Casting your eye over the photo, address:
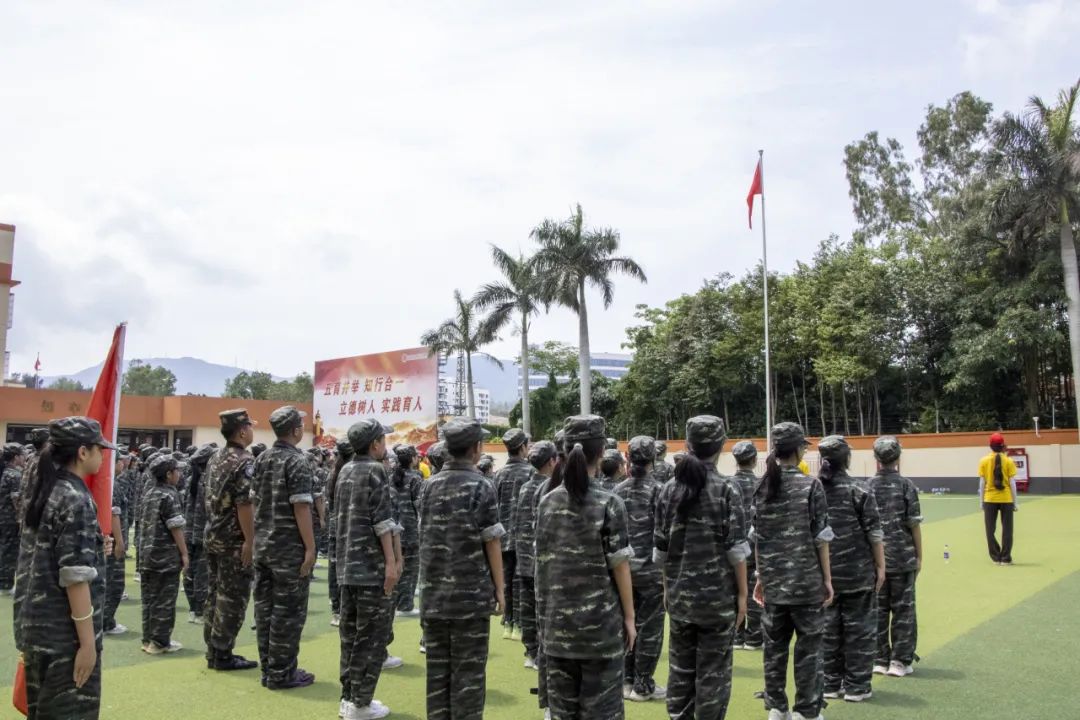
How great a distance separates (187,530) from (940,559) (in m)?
10.2

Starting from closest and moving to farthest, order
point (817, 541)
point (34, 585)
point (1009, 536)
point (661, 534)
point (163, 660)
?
1. point (34, 585)
2. point (661, 534)
3. point (817, 541)
4. point (163, 660)
5. point (1009, 536)

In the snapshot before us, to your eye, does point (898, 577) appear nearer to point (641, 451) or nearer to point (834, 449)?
point (834, 449)

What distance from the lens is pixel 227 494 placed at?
643 cm

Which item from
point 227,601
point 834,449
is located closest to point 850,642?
point 834,449

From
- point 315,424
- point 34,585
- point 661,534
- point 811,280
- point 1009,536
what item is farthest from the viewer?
point 315,424

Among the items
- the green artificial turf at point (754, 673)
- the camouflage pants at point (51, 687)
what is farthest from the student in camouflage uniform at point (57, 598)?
the green artificial turf at point (754, 673)

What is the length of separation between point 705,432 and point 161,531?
5.13m

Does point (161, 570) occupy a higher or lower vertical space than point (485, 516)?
lower

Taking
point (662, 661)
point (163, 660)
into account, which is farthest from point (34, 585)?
point (662, 661)

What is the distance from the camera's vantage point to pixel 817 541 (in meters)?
5.02

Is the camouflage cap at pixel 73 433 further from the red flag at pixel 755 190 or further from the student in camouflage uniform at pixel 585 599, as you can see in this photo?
the red flag at pixel 755 190

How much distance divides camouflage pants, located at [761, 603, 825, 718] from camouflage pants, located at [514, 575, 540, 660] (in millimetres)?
2105

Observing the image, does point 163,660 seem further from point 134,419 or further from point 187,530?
point 134,419

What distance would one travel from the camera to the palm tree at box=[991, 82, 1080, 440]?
2448cm
